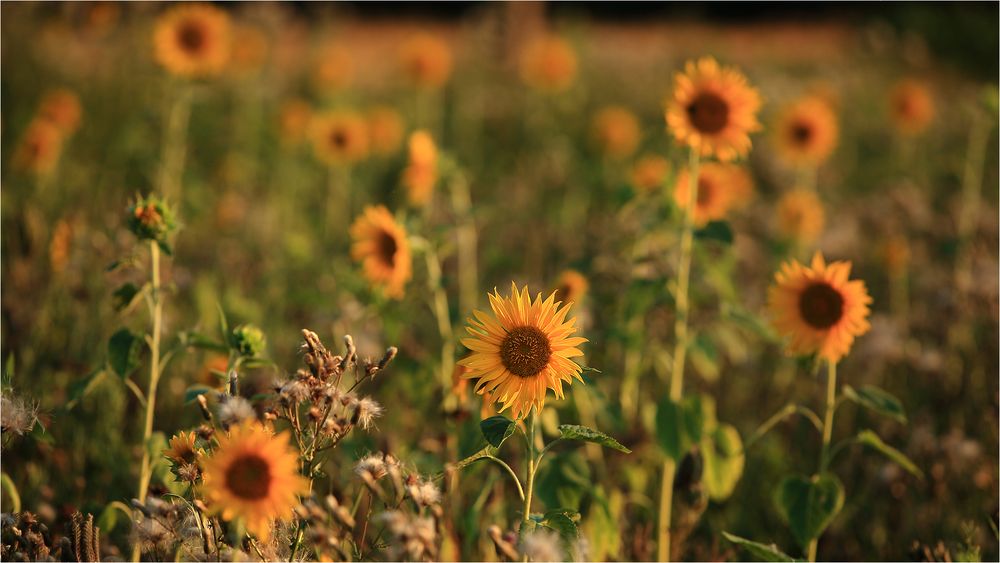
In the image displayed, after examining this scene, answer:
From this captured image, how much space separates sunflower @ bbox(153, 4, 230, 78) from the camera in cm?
438

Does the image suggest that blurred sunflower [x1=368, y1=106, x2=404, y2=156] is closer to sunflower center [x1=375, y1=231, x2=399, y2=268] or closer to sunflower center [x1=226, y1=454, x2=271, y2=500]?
sunflower center [x1=375, y1=231, x2=399, y2=268]

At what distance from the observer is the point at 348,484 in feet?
7.74

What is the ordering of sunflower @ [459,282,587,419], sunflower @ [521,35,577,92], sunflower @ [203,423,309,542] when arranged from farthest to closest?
sunflower @ [521,35,577,92] → sunflower @ [459,282,587,419] → sunflower @ [203,423,309,542]

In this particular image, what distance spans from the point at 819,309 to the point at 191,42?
3323 millimetres

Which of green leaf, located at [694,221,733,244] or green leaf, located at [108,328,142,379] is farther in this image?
green leaf, located at [694,221,733,244]

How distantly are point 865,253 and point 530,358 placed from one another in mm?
4011

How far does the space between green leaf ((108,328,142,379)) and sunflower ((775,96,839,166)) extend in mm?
3289

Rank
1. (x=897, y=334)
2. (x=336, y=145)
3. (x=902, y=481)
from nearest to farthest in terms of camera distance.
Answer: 1. (x=902, y=481)
2. (x=897, y=334)
3. (x=336, y=145)

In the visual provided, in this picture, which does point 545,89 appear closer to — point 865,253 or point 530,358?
point 865,253

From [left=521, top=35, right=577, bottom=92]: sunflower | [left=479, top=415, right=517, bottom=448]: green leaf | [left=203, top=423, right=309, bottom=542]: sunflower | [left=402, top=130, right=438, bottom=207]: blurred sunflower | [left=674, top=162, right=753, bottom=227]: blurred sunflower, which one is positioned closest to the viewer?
[left=203, top=423, right=309, bottom=542]: sunflower

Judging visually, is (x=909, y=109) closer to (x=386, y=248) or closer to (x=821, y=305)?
(x=821, y=305)

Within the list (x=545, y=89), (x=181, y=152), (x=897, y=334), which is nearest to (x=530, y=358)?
(x=897, y=334)

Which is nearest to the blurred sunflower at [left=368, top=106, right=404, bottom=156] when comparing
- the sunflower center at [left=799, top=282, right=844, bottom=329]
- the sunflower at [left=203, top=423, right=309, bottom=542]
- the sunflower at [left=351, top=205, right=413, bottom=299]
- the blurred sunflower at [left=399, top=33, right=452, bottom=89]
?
the blurred sunflower at [left=399, top=33, right=452, bottom=89]

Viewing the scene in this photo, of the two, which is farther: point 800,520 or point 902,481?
point 902,481
